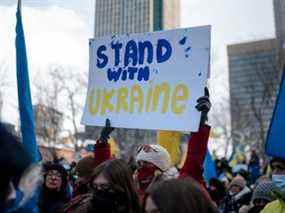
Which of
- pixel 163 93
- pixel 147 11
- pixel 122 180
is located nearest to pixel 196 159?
pixel 122 180

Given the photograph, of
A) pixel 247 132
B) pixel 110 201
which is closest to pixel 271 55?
pixel 247 132

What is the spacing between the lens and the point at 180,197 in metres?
1.83

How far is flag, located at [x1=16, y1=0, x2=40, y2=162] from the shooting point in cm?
351

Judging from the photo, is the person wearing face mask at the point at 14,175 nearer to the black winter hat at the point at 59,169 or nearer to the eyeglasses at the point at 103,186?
the eyeglasses at the point at 103,186

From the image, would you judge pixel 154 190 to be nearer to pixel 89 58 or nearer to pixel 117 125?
pixel 117 125

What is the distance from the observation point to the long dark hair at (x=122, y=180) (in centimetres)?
244

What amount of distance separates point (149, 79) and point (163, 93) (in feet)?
0.80

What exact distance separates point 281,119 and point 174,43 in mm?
1211

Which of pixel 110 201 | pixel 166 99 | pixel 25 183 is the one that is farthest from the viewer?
pixel 166 99

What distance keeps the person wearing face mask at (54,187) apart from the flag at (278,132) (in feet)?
6.10

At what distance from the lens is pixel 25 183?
1.42m

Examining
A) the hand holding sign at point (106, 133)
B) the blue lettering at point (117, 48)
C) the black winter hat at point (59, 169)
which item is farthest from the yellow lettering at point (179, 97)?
the black winter hat at point (59, 169)

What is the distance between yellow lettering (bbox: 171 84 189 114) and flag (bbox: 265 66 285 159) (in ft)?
2.89

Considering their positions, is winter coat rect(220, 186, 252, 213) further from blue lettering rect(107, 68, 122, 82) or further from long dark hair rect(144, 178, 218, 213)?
long dark hair rect(144, 178, 218, 213)
